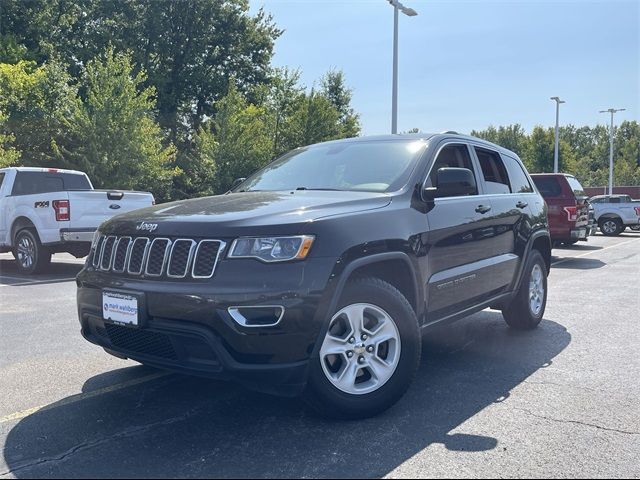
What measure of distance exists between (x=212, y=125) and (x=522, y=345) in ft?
83.6

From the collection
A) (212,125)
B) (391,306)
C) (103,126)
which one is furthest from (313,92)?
(391,306)

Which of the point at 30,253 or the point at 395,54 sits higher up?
the point at 395,54

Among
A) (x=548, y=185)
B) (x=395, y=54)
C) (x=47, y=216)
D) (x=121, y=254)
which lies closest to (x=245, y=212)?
(x=121, y=254)

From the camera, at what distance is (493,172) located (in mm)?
5543

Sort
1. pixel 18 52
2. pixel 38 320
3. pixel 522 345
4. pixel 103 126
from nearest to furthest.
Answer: pixel 522 345 < pixel 38 320 < pixel 103 126 < pixel 18 52

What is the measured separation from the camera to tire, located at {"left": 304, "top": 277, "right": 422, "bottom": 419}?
340 cm

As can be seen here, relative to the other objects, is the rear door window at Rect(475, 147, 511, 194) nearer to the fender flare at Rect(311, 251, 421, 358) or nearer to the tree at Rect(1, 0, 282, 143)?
the fender flare at Rect(311, 251, 421, 358)

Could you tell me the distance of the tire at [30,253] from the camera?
395 inches

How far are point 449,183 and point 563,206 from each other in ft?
35.0

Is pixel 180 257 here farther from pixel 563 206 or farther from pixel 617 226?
pixel 617 226

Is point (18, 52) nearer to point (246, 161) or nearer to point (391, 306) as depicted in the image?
point (246, 161)

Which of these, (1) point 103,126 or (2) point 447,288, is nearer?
(2) point 447,288

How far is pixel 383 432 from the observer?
3.39m

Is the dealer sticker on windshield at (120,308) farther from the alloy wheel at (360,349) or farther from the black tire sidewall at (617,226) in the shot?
the black tire sidewall at (617,226)
